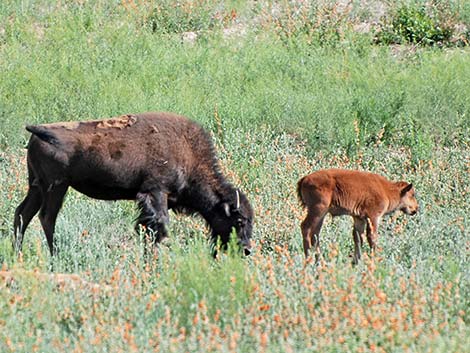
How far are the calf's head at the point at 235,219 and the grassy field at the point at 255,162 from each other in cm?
19

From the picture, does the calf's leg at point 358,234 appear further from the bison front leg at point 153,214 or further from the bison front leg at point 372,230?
the bison front leg at point 153,214

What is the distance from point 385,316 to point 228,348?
118 cm

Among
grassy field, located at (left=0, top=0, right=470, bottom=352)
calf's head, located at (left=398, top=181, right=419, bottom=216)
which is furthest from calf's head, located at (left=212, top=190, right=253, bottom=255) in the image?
calf's head, located at (left=398, top=181, right=419, bottom=216)

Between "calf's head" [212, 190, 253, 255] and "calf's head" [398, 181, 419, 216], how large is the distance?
1.51m

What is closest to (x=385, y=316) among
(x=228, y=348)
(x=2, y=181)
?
(x=228, y=348)

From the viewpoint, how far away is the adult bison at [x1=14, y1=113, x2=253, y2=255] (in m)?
11.0

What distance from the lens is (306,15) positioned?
1914cm

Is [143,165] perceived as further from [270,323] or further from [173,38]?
[173,38]

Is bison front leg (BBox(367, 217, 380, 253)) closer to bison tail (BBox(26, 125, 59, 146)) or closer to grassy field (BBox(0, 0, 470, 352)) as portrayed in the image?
grassy field (BBox(0, 0, 470, 352))

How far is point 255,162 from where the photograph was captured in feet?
45.0

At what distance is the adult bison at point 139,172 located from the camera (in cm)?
1098

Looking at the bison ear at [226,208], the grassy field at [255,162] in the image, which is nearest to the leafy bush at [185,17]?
the grassy field at [255,162]

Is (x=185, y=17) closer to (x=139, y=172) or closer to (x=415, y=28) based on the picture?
(x=415, y=28)

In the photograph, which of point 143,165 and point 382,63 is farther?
point 382,63
